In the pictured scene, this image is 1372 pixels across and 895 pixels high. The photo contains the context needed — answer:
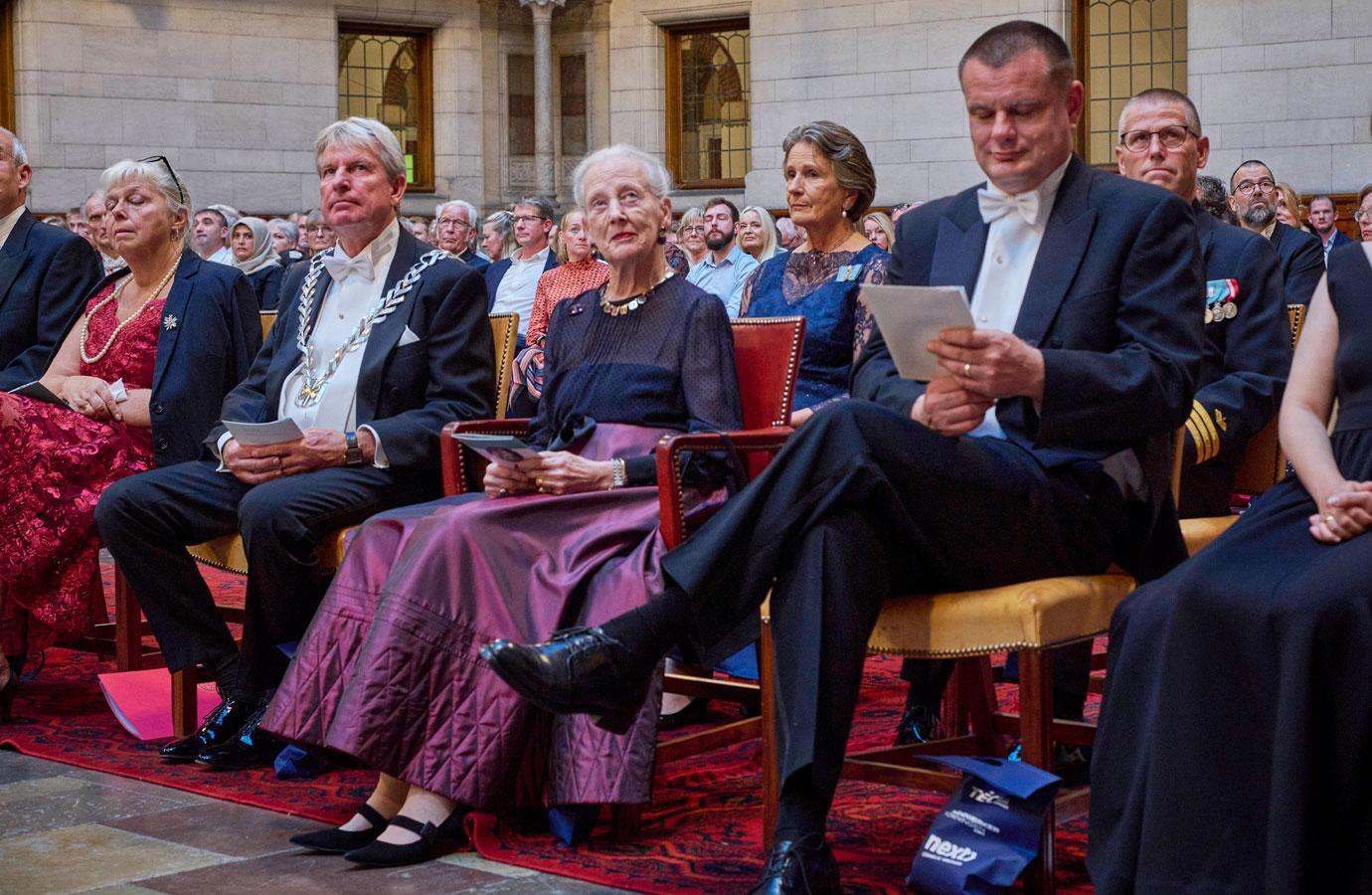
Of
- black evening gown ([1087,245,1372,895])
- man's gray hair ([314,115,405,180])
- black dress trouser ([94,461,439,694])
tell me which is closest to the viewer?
black evening gown ([1087,245,1372,895])

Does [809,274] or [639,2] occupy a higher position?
[639,2]

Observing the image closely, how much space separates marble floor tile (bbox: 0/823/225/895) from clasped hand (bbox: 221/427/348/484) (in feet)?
3.08

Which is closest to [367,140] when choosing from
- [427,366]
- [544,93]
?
[427,366]

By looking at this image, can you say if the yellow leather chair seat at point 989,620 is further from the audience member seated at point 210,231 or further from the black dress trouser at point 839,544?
the audience member seated at point 210,231

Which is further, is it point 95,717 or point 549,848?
point 95,717

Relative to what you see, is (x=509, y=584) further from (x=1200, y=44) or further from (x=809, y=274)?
(x=1200, y=44)

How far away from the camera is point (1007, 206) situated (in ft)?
9.76

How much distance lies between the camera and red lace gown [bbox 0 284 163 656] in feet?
14.1

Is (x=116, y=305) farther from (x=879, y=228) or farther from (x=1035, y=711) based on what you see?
(x=879, y=228)

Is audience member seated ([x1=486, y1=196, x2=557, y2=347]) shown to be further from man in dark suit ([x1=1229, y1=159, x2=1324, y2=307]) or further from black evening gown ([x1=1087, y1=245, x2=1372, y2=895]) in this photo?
black evening gown ([x1=1087, y1=245, x2=1372, y2=895])

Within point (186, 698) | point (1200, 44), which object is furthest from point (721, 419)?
point (1200, 44)

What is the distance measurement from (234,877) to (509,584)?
0.71m

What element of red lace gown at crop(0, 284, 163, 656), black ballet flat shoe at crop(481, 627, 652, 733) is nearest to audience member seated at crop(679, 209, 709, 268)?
red lace gown at crop(0, 284, 163, 656)

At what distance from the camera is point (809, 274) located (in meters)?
4.32
